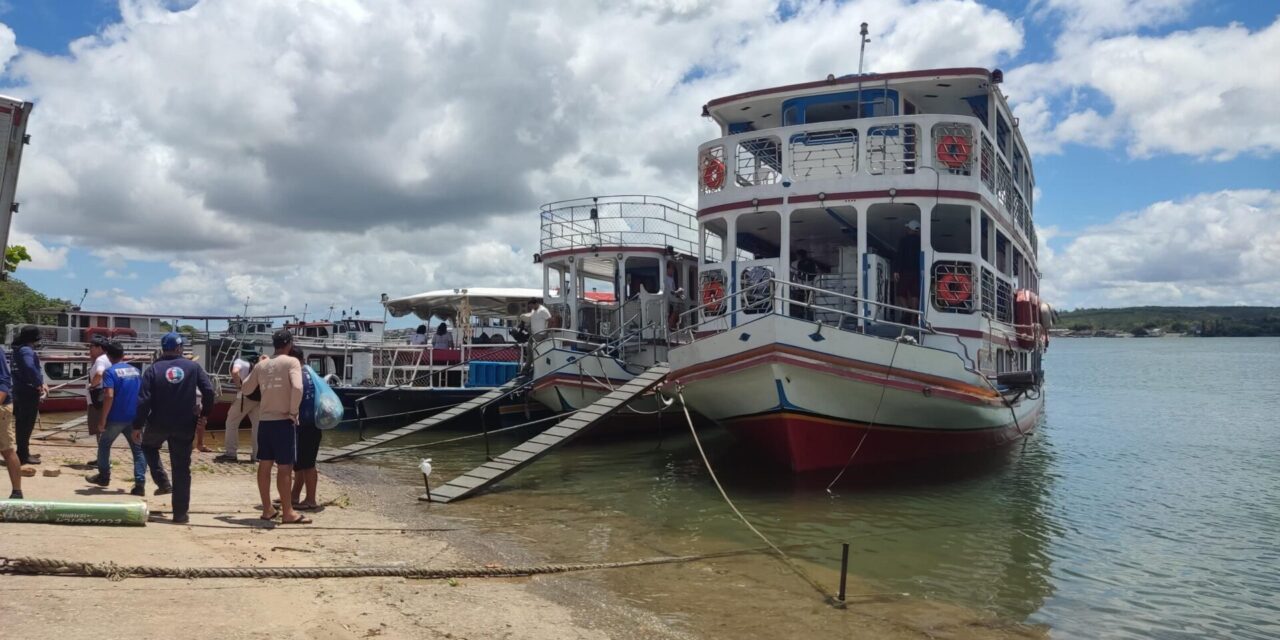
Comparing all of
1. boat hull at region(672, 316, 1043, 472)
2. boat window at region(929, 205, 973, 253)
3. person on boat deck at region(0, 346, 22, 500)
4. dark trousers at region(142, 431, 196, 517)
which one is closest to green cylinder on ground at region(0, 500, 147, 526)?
dark trousers at region(142, 431, 196, 517)

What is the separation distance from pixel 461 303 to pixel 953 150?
18.4 metres

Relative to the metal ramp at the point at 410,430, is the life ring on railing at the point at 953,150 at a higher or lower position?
higher

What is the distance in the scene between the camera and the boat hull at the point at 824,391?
11.0 metres

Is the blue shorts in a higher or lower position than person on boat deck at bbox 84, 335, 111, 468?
lower

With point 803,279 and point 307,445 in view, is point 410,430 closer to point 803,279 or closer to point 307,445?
point 307,445

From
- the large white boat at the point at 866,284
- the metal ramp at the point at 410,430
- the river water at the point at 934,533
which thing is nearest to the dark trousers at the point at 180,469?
the river water at the point at 934,533

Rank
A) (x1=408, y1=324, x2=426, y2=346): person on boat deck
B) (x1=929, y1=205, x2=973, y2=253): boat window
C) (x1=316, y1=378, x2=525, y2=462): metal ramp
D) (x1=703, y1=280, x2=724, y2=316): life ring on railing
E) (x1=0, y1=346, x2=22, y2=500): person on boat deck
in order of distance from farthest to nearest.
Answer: (x1=408, y1=324, x2=426, y2=346): person on boat deck → (x1=929, y1=205, x2=973, y2=253): boat window → (x1=703, y1=280, x2=724, y2=316): life ring on railing → (x1=316, y1=378, x2=525, y2=462): metal ramp → (x1=0, y1=346, x2=22, y2=500): person on boat deck

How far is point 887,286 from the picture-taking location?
1461 cm

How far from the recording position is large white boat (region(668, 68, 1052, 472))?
37.0 feet

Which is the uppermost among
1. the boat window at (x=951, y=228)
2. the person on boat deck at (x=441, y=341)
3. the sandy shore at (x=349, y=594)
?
the boat window at (x=951, y=228)

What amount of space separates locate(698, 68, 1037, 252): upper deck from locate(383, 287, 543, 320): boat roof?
13.7 m

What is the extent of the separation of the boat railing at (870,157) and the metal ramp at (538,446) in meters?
3.59

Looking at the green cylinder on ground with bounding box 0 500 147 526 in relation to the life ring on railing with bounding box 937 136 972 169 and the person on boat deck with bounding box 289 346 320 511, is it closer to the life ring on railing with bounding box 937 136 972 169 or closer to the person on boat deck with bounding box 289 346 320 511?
the person on boat deck with bounding box 289 346 320 511

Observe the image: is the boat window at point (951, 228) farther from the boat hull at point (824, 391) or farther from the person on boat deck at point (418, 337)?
the person on boat deck at point (418, 337)
